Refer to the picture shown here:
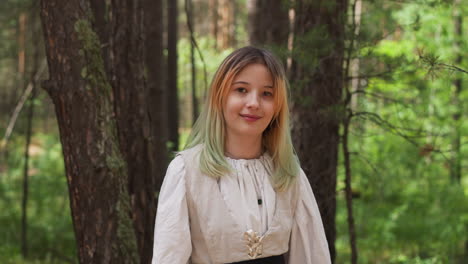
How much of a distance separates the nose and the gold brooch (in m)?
0.52

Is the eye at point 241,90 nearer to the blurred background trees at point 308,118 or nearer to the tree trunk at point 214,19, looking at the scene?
the blurred background trees at point 308,118

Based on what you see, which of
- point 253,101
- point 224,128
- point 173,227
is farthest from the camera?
point 224,128

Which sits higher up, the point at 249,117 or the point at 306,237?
the point at 249,117

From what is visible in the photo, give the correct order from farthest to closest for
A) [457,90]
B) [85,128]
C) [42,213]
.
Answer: [42,213], [457,90], [85,128]

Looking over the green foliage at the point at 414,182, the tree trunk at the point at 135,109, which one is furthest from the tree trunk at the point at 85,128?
the green foliage at the point at 414,182

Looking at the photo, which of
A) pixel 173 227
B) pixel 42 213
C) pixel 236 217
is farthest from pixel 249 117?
pixel 42 213

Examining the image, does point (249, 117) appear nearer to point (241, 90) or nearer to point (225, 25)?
point (241, 90)

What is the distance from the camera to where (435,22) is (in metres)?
8.59

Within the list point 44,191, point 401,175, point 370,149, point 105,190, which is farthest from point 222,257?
point 401,175

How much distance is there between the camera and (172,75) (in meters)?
8.12

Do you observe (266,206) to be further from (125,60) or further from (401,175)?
(401,175)

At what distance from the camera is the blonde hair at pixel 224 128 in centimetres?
227

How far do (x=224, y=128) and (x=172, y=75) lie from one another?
5.88 meters

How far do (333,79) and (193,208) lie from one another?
6.18 ft
